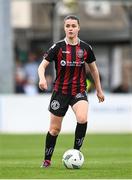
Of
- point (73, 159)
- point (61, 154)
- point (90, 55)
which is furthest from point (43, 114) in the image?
point (73, 159)

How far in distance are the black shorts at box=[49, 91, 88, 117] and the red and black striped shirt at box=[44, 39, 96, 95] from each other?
0.21 ft

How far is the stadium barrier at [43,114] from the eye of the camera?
1009 inches

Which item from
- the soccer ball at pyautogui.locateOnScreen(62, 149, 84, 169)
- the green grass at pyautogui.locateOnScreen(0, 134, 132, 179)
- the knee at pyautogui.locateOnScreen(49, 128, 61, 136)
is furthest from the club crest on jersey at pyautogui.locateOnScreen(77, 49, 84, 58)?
the green grass at pyautogui.locateOnScreen(0, 134, 132, 179)

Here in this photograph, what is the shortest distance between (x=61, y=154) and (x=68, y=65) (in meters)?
4.75

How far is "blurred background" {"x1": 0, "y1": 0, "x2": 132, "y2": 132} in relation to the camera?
94.1 ft

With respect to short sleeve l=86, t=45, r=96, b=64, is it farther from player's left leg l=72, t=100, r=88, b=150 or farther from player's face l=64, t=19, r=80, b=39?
player's left leg l=72, t=100, r=88, b=150

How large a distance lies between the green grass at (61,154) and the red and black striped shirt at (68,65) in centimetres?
120

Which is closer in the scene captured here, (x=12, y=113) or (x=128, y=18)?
(x=12, y=113)

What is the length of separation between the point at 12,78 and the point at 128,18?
6.41 m

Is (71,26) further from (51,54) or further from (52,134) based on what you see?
(52,134)

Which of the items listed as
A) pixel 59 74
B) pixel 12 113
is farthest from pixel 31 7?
pixel 59 74

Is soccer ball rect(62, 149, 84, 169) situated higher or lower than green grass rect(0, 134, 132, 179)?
higher

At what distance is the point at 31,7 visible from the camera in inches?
1394

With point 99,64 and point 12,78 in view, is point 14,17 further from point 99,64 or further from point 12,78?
point 12,78
